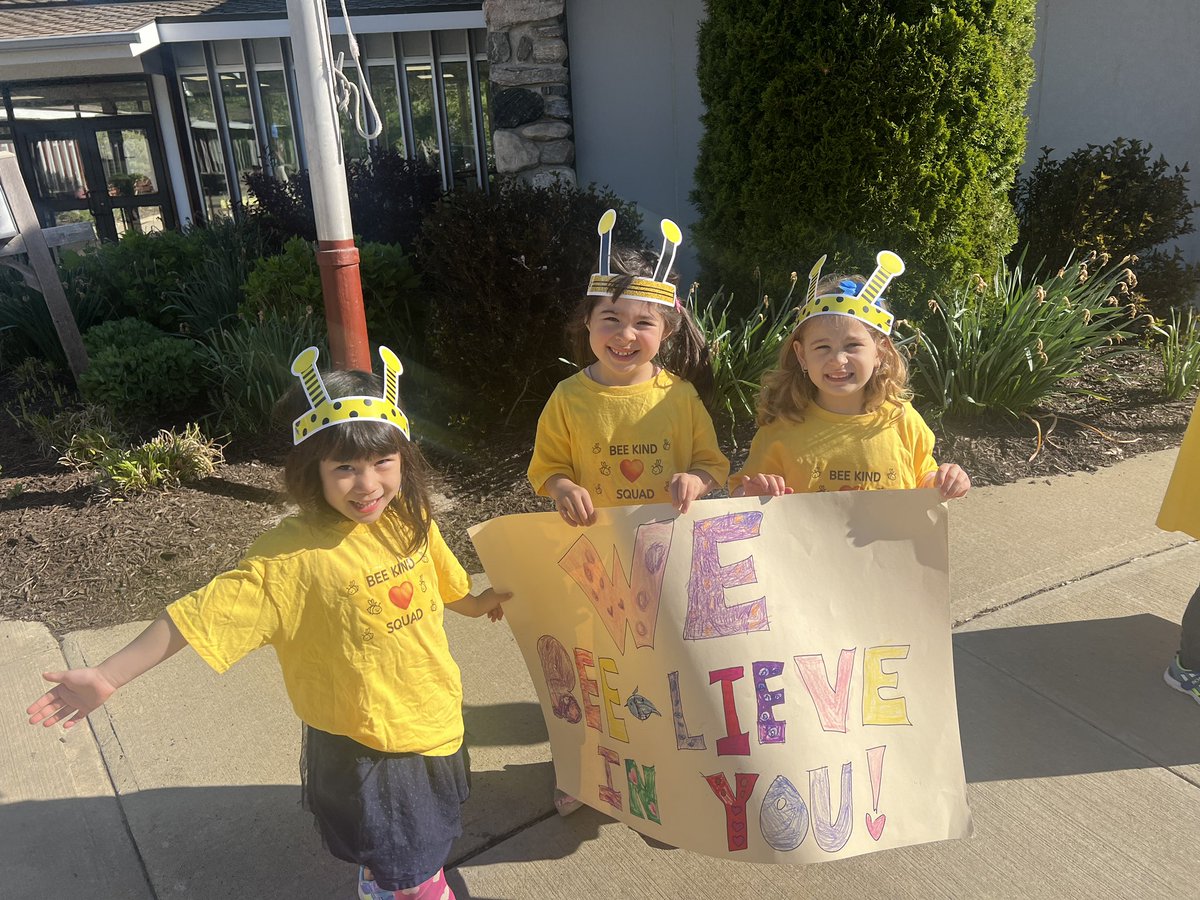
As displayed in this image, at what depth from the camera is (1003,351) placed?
4.55 m

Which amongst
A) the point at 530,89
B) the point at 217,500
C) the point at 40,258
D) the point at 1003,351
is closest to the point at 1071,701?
the point at 1003,351

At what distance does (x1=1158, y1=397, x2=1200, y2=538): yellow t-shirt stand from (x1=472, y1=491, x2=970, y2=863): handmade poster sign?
3.83ft

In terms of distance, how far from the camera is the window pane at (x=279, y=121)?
445 inches

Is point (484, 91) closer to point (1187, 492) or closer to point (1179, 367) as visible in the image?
point (1179, 367)

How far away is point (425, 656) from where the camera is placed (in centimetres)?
187

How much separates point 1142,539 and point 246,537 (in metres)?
3.79

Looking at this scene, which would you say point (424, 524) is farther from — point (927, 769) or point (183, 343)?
point (183, 343)

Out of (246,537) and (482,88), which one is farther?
(482,88)

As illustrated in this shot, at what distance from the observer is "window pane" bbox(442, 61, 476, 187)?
34.4 feet

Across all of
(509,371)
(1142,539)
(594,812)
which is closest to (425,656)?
(594,812)

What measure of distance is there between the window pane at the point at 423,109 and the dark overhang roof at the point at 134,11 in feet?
2.81

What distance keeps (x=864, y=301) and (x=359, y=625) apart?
4.46ft

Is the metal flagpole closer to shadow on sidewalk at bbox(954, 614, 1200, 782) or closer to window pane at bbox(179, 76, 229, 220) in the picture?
shadow on sidewalk at bbox(954, 614, 1200, 782)

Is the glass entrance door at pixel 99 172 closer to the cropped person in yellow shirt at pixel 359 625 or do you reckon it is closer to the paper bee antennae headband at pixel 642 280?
the paper bee antennae headband at pixel 642 280
